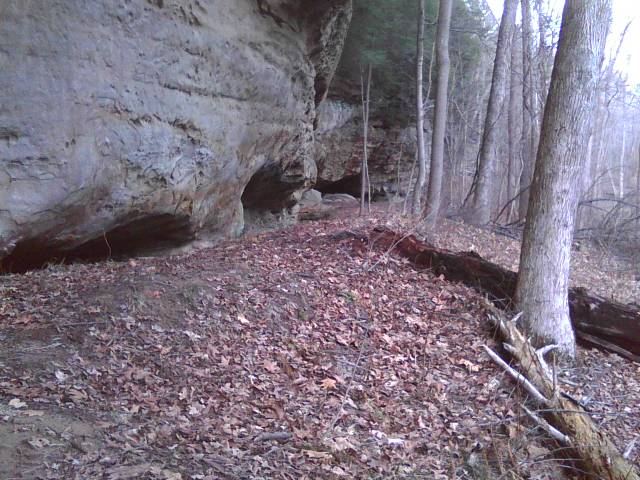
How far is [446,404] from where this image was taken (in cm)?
618

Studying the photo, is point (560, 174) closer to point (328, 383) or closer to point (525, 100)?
point (328, 383)

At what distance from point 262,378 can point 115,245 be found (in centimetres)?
468

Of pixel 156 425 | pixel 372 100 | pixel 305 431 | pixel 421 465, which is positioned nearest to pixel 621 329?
pixel 421 465

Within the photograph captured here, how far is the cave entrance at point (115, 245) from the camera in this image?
7.49 m

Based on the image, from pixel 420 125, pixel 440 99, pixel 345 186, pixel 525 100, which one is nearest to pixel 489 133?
pixel 420 125

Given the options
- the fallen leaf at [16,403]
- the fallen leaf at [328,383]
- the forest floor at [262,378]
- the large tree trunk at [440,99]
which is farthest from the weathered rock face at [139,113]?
the fallen leaf at [328,383]

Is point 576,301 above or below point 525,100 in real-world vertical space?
below

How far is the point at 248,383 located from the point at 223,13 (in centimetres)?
676

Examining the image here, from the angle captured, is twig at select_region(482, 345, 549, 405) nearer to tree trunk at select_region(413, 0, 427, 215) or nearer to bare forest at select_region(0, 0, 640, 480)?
bare forest at select_region(0, 0, 640, 480)

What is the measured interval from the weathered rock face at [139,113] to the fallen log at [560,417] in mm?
5473

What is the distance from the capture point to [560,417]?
19.4 feet

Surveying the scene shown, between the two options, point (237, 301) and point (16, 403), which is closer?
point (16, 403)

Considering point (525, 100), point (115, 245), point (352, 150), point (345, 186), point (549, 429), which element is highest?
point (525, 100)

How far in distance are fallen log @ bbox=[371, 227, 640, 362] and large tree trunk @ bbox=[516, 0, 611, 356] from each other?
533mm
